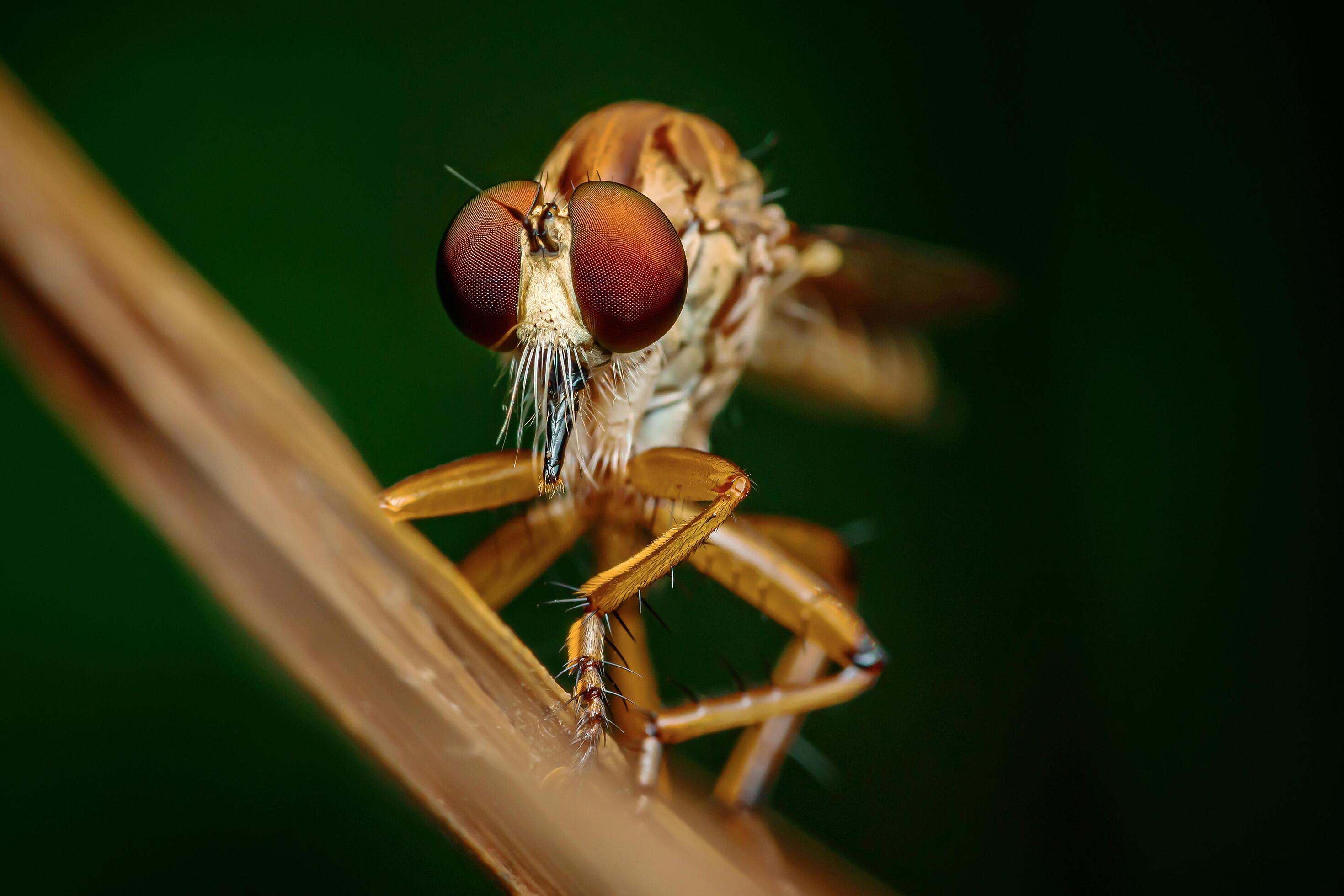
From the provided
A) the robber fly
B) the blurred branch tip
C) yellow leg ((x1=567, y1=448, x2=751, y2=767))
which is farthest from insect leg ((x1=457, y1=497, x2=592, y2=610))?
the blurred branch tip

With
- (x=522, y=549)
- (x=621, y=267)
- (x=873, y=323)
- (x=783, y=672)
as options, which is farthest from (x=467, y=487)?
(x=873, y=323)

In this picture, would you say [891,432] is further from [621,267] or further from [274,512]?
[274,512]

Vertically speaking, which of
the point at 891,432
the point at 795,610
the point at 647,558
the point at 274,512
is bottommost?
the point at 274,512

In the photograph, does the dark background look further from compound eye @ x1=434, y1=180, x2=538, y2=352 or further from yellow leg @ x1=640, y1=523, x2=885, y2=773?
compound eye @ x1=434, y1=180, x2=538, y2=352

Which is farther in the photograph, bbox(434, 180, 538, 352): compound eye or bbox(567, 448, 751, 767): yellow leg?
bbox(434, 180, 538, 352): compound eye

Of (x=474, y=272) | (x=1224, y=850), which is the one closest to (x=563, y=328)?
(x=474, y=272)

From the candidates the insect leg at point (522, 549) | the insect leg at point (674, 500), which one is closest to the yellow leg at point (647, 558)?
the insect leg at point (674, 500)

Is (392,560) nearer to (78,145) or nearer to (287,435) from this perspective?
(287,435)
